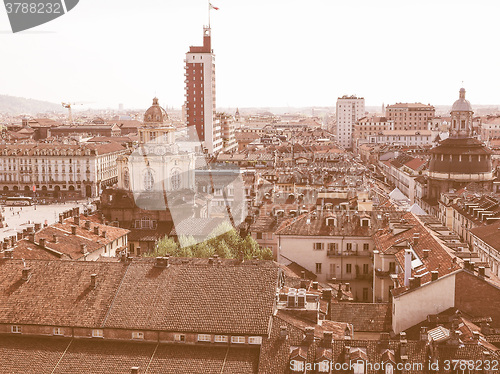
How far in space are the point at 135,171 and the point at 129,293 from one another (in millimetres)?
46498

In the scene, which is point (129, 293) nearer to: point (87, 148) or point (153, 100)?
point (153, 100)

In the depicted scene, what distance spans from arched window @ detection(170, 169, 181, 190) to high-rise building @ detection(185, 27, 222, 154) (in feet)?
251

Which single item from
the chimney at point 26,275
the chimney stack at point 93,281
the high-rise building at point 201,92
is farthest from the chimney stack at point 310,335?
the high-rise building at point 201,92

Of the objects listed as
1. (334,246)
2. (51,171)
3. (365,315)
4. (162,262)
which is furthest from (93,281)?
(51,171)

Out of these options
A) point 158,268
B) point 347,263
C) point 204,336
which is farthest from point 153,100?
point 204,336

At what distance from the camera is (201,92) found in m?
158

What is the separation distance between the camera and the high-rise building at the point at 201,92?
513 ft

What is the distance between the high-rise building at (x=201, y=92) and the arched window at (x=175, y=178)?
3007 inches

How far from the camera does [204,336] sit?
30781 millimetres

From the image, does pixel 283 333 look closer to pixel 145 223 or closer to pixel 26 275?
pixel 26 275

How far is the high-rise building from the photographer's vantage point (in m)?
156

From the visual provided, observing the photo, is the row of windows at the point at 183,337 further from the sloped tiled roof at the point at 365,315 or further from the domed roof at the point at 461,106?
the domed roof at the point at 461,106

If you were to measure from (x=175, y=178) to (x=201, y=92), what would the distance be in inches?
3174

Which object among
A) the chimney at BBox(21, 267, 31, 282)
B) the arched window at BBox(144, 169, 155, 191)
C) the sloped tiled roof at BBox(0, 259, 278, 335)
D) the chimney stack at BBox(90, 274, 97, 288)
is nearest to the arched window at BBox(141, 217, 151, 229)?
the arched window at BBox(144, 169, 155, 191)
